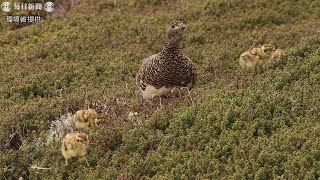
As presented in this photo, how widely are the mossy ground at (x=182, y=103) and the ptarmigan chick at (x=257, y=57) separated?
0.35m

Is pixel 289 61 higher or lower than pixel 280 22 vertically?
higher

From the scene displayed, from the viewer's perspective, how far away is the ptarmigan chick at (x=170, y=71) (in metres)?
11.0

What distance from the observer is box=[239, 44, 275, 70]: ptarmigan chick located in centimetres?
1243

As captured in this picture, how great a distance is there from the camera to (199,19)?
19.2 m

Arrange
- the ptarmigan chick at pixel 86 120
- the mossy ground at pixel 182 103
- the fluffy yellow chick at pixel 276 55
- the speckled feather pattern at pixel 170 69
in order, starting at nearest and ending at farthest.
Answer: the mossy ground at pixel 182 103, the ptarmigan chick at pixel 86 120, the speckled feather pattern at pixel 170 69, the fluffy yellow chick at pixel 276 55

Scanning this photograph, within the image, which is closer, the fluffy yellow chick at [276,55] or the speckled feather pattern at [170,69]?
the speckled feather pattern at [170,69]

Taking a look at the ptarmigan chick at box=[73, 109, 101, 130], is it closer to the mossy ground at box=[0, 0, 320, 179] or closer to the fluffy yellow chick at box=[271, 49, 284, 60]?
the mossy ground at box=[0, 0, 320, 179]

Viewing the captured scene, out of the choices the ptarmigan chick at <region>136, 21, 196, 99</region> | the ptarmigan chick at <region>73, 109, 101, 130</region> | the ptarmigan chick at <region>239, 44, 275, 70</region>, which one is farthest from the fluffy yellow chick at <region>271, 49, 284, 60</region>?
the ptarmigan chick at <region>73, 109, 101, 130</region>

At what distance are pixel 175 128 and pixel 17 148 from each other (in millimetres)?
3084

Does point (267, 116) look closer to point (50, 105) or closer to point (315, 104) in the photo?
point (315, 104)

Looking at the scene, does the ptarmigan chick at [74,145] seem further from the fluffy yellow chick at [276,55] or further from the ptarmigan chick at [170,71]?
the fluffy yellow chick at [276,55]

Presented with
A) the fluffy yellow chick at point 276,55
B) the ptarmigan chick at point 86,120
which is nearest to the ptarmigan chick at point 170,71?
the ptarmigan chick at point 86,120

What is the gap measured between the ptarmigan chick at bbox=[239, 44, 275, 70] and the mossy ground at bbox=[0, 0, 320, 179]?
345 millimetres

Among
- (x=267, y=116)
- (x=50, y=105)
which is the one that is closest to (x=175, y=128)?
(x=267, y=116)
